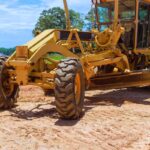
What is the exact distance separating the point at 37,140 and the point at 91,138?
812 mm

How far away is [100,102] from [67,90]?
8.20 feet

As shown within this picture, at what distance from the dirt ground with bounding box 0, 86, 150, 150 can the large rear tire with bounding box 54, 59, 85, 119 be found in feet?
0.59

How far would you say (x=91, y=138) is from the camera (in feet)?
20.8

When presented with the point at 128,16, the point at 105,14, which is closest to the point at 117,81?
the point at 128,16

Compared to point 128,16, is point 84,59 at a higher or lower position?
lower

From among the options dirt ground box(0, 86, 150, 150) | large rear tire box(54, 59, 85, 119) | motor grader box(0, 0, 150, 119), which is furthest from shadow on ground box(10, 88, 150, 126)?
motor grader box(0, 0, 150, 119)

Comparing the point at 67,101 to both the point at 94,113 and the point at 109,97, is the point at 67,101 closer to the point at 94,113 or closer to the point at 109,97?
the point at 94,113

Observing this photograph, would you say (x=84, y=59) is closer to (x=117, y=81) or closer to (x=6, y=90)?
(x=117, y=81)

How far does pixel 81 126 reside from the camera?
717cm

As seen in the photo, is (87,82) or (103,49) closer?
(87,82)

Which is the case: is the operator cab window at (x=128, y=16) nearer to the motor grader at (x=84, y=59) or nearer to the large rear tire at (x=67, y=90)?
the motor grader at (x=84, y=59)

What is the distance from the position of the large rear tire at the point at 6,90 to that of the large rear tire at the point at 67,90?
140 centimetres

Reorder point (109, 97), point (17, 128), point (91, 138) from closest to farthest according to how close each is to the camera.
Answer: point (91, 138) → point (17, 128) → point (109, 97)

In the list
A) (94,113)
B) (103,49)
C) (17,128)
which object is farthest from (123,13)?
(17,128)
